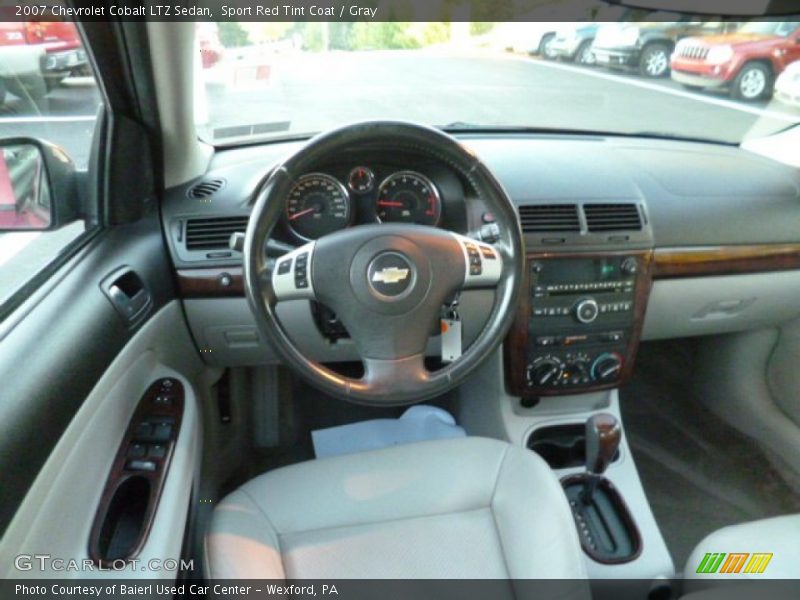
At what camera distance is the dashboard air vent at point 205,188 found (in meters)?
1.98

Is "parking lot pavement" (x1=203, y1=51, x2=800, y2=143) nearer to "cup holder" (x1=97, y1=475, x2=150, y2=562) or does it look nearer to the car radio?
the car radio

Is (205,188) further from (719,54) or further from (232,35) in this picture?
(719,54)

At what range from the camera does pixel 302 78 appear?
2.16 metres

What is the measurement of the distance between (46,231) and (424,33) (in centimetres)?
123

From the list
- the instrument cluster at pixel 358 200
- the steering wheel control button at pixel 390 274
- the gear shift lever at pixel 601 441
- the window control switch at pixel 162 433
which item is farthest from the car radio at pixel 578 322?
the window control switch at pixel 162 433

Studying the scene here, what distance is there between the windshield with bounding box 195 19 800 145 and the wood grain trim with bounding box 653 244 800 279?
0.60 metres

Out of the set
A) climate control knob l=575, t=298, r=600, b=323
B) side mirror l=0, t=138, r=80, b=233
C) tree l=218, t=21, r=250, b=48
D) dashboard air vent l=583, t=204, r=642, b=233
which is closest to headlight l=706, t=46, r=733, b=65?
dashboard air vent l=583, t=204, r=642, b=233

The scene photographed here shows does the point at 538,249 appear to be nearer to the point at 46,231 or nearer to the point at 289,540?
the point at 289,540

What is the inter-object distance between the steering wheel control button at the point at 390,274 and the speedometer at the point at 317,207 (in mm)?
401

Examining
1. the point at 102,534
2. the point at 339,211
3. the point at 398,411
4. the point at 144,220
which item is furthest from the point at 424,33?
the point at 102,534

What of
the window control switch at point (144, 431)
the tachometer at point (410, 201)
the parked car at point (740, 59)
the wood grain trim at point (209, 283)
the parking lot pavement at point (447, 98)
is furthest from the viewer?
the parked car at point (740, 59)

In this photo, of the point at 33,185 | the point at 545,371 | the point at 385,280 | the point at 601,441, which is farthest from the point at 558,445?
the point at 33,185

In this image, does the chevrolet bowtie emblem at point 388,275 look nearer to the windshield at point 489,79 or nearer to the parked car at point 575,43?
the windshield at point 489,79

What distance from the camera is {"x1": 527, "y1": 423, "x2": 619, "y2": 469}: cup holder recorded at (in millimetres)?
2260
